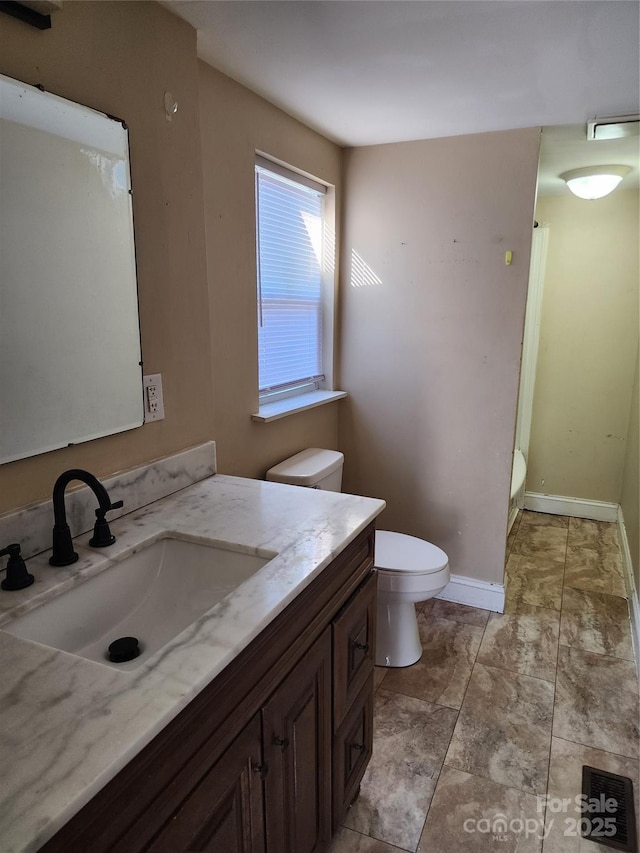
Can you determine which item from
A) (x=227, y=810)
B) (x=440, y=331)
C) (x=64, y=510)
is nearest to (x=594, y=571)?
(x=440, y=331)

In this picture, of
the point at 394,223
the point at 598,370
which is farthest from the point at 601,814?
the point at 598,370

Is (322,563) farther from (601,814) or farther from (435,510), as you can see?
(435,510)

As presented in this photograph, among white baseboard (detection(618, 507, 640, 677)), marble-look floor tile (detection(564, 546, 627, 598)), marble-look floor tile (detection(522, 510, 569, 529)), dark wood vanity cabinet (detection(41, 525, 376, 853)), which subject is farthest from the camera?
marble-look floor tile (detection(522, 510, 569, 529))

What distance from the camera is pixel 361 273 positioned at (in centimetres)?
267

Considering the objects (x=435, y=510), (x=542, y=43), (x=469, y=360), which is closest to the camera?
(x=542, y=43)

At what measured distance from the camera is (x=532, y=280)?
3605mm

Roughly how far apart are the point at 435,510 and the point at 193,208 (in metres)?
1.84

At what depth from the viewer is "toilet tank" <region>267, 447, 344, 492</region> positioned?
215 centimetres

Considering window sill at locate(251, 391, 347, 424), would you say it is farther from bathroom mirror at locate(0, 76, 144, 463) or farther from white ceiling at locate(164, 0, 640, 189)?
white ceiling at locate(164, 0, 640, 189)

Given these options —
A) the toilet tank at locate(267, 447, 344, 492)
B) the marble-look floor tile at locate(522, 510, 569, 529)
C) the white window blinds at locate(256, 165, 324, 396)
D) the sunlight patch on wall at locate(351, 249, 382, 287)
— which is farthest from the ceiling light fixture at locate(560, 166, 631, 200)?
the marble-look floor tile at locate(522, 510, 569, 529)

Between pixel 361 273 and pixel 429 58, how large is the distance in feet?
3.64

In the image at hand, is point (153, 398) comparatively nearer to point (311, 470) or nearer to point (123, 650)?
point (123, 650)

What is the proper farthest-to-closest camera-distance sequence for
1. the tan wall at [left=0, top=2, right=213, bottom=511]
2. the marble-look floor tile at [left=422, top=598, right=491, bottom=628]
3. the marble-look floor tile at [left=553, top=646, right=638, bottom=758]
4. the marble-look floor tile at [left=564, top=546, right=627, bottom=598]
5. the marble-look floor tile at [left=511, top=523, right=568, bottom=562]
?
the marble-look floor tile at [left=511, top=523, right=568, bottom=562], the marble-look floor tile at [left=564, top=546, right=627, bottom=598], the marble-look floor tile at [left=422, top=598, right=491, bottom=628], the marble-look floor tile at [left=553, top=646, right=638, bottom=758], the tan wall at [left=0, top=2, right=213, bottom=511]

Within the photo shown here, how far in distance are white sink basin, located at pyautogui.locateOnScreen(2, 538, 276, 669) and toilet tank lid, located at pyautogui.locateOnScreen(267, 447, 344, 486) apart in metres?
0.88
